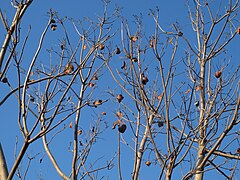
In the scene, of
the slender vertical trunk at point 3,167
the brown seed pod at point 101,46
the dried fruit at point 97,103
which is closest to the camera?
the slender vertical trunk at point 3,167

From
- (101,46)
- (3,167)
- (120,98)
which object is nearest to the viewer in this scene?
(3,167)

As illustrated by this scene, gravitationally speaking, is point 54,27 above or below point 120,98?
above

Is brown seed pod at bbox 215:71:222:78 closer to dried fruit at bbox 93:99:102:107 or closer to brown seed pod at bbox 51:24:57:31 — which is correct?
dried fruit at bbox 93:99:102:107

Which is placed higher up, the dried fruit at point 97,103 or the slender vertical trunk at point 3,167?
the dried fruit at point 97,103

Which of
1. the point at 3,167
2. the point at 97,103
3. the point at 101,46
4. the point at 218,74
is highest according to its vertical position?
the point at 101,46

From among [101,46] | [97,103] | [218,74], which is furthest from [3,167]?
[218,74]

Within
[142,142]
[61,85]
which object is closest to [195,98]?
[142,142]

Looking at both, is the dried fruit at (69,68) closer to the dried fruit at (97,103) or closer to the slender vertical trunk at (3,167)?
the dried fruit at (97,103)

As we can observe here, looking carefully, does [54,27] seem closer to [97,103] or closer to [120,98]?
[97,103]

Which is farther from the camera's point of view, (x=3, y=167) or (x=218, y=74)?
(x=218, y=74)

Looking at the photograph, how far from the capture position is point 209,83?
4.52 metres

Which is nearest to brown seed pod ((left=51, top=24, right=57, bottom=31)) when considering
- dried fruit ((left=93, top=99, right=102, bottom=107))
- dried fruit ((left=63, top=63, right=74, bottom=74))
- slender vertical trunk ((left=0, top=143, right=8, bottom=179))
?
dried fruit ((left=63, top=63, right=74, bottom=74))

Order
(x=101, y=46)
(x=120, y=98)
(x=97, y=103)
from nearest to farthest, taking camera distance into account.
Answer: (x=120, y=98)
(x=97, y=103)
(x=101, y=46)

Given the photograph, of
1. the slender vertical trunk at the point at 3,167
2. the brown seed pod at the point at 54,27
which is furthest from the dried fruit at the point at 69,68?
the slender vertical trunk at the point at 3,167
